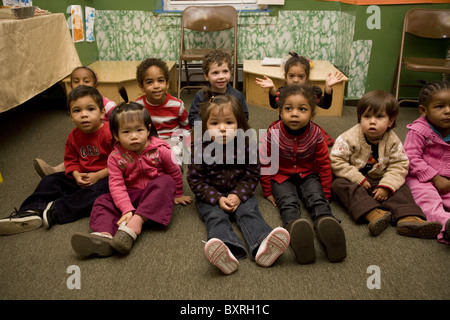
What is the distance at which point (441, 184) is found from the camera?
5.26 ft

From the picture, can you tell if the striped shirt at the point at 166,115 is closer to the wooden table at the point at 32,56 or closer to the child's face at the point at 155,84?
the child's face at the point at 155,84

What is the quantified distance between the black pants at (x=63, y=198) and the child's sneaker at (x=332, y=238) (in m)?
1.03

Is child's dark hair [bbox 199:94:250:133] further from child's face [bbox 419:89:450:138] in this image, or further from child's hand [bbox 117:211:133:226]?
child's face [bbox 419:89:450:138]

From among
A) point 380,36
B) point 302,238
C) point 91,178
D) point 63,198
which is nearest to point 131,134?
point 91,178

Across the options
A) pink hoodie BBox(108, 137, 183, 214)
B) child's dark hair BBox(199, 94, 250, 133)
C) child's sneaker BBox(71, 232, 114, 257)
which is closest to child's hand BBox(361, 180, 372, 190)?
child's dark hair BBox(199, 94, 250, 133)

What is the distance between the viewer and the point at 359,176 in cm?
164

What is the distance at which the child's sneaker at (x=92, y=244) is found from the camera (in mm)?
1322

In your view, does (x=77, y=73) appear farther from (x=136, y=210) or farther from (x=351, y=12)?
(x=351, y=12)

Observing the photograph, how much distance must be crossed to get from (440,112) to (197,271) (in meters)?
1.32

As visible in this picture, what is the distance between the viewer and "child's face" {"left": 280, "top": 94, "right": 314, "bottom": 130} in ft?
5.15

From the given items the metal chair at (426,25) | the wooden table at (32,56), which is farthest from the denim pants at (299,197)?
the metal chair at (426,25)

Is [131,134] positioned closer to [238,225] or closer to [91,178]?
[91,178]

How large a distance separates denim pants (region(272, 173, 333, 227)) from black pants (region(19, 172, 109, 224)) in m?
0.85
